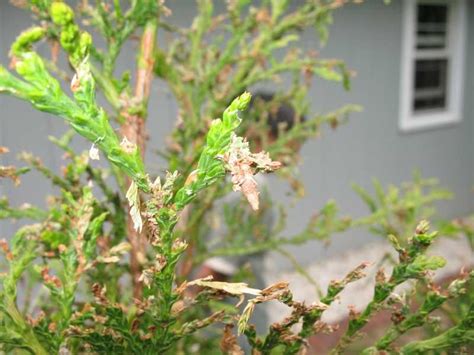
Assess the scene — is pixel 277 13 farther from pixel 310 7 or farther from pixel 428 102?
pixel 428 102

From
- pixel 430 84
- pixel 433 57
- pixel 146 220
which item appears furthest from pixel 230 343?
pixel 430 84

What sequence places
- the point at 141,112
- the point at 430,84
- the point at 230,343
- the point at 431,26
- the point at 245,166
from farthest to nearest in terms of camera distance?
the point at 430,84
the point at 431,26
the point at 141,112
the point at 230,343
the point at 245,166

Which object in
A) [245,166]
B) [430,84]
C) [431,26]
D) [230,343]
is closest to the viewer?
[245,166]

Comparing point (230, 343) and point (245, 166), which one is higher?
point (245, 166)

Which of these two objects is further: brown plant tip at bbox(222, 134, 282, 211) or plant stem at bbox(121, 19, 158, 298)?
plant stem at bbox(121, 19, 158, 298)

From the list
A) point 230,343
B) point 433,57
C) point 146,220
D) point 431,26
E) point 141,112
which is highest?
point 431,26

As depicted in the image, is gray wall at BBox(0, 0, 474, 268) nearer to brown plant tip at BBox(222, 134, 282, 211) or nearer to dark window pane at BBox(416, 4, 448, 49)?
dark window pane at BBox(416, 4, 448, 49)

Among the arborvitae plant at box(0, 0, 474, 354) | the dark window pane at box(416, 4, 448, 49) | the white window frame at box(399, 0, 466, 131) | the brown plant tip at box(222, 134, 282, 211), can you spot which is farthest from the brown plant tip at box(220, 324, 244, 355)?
the dark window pane at box(416, 4, 448, 49)

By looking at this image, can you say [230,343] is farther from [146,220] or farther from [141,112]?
[141,112]
